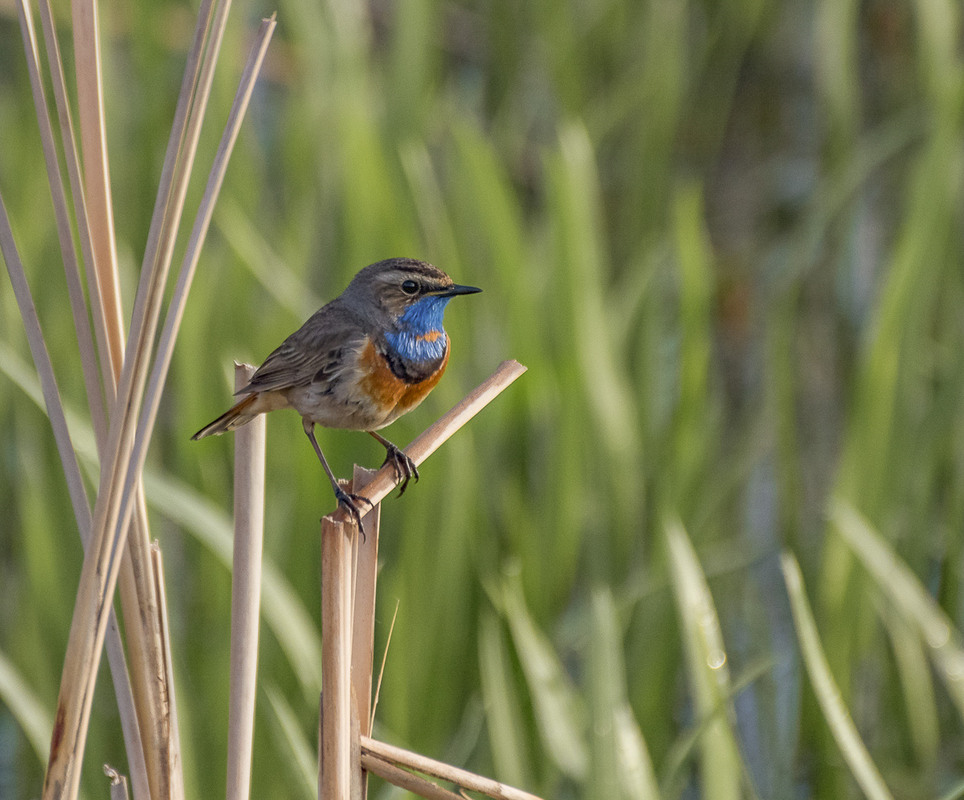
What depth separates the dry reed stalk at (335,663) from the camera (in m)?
1.04

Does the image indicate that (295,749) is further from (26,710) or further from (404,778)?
(26,710)

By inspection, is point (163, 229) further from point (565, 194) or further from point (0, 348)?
point (565, 194)

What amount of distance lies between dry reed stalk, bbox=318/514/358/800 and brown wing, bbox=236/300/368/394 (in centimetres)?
35

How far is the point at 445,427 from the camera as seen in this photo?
1166 millimetres

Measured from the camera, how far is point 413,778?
111 cm

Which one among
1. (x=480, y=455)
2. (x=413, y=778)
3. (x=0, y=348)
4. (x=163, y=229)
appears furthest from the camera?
(x=480, y=455)

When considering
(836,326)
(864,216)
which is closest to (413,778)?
(836,326)

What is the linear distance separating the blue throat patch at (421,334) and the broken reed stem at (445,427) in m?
0.20

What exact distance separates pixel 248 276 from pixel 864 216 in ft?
8.37

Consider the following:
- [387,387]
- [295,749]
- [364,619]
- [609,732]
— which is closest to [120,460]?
[364,619]

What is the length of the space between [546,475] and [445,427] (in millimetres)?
1096

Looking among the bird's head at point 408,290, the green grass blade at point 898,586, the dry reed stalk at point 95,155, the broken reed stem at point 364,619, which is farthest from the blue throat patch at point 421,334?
the green grass blade at point 898,586

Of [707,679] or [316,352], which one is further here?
[707,679]

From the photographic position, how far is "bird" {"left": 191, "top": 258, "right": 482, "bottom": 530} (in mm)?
1347
